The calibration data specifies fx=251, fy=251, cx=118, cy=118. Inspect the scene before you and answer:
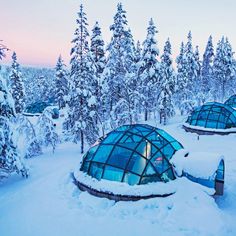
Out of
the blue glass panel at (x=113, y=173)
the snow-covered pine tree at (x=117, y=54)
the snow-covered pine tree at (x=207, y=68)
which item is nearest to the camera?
the blue glass panel at (x=113, y=173)

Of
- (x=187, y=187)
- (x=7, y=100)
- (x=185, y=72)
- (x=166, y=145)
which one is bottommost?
(x=187, y=187)

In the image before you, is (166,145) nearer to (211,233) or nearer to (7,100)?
(211,233)

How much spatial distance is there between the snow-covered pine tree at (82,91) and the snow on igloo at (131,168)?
32.1 feet

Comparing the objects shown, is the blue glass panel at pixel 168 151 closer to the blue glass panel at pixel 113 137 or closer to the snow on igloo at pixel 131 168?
the snow on igloo at pixel 131 168

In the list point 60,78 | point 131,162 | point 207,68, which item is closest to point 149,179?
point 131,162

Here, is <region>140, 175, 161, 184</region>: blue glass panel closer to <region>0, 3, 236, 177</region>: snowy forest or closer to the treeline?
<region>0, 3, 236, 177</region>: snowy forest

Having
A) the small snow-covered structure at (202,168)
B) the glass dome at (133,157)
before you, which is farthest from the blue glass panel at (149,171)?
the small snow-covered structure at (202,168)

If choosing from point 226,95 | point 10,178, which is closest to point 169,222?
point 10,178

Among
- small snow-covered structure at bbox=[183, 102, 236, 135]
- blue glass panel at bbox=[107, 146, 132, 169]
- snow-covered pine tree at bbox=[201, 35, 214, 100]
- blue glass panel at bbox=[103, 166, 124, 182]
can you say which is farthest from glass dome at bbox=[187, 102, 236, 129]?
snow-covered pine tree at bbox=[201, 35, 214, 100]

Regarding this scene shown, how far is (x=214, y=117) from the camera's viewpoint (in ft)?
79.8

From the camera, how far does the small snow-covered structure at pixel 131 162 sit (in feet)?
35.9

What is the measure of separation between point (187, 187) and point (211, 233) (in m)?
2.64

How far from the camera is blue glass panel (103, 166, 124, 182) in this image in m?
11.1

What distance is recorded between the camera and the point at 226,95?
205 ft
